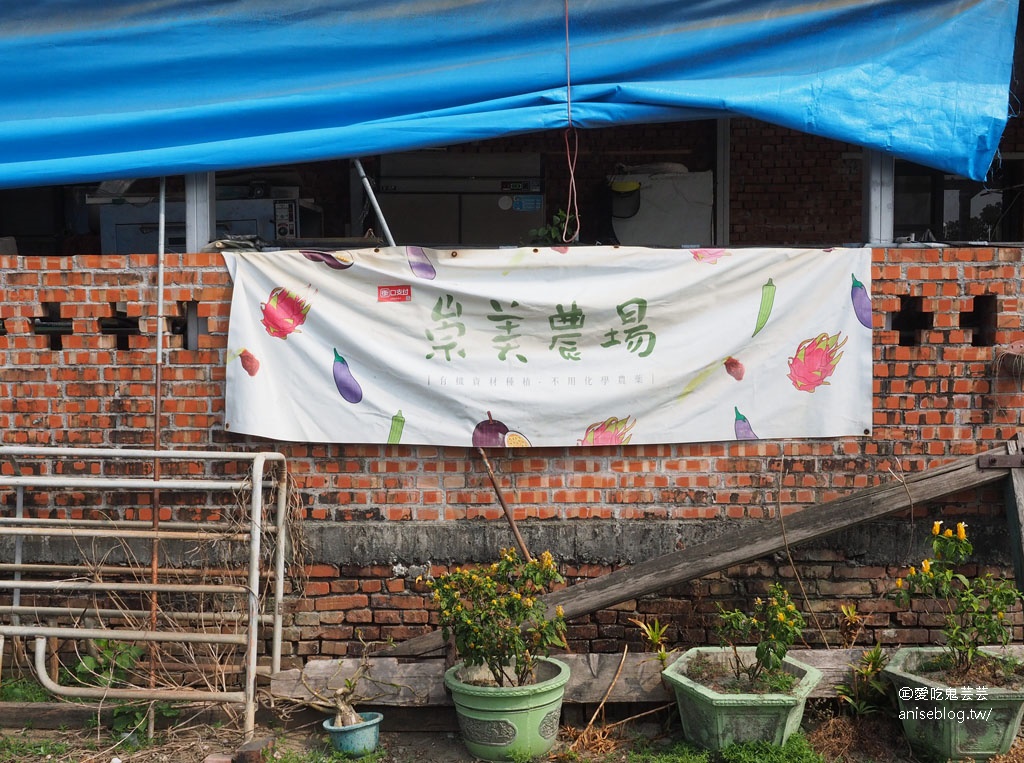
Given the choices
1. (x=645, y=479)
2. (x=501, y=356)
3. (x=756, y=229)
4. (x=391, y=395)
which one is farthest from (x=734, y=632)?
(x=756, y=229)

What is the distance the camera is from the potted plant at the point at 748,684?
4.04 m

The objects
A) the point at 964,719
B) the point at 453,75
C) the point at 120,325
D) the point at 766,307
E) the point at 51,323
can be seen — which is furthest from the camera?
the point at 120,325

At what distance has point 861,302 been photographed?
469 cm

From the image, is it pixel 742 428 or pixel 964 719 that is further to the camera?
pixel 742 428

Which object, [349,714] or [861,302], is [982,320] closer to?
[861,302]

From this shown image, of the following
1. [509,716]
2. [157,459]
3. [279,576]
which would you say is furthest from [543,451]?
[157,459]

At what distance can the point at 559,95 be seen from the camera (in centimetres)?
449

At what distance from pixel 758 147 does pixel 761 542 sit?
4.23 m

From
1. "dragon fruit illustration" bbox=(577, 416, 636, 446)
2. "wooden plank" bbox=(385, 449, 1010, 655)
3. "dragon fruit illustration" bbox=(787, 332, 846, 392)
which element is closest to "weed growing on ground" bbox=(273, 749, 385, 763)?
"wooden plank" bbox=(385, 449, 1010, 655)

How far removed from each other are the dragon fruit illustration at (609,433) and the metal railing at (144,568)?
1.57 m

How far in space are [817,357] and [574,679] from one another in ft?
6.76

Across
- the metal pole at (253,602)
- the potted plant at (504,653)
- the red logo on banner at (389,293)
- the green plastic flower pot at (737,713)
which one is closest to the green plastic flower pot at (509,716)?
the potted plant at (504,653)

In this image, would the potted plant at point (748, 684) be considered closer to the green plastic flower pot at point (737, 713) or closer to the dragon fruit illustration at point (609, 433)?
the green plastic flower pot at point (737, 713)

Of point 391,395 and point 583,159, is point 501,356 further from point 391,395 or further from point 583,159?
point 583,159
